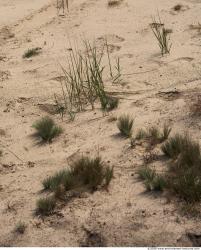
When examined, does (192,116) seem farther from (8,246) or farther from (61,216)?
(8,246)

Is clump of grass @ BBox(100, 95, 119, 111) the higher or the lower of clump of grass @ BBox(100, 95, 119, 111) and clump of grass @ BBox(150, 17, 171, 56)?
the lower

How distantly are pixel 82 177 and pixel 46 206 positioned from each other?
41 centimetres

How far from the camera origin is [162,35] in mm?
6680

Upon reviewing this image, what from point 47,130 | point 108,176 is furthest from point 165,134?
point 47,130

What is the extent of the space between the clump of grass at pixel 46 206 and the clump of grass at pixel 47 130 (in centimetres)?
103

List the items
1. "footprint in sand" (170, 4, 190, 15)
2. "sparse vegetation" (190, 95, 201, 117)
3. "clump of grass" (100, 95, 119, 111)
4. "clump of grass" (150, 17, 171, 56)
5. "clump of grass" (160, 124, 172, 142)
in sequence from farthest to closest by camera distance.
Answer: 1. "footprint in sand" (170, 4, 190, 15)
2. "clump of grass" (150, 17, 171, 56)
3. "clump of grass" (100, 95, 119, 111)
4. "sparse vegetation" (190, 95, 201, 117)
5. "clump of grass" (160, 124, 172, 142)

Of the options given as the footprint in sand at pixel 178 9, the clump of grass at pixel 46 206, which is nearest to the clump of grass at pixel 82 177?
the clump of grass at pixel 46 206

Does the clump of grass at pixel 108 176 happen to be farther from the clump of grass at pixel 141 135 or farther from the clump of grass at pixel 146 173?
the clump of grass at pixel 141 135

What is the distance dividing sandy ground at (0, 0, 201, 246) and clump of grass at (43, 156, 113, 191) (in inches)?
3.7

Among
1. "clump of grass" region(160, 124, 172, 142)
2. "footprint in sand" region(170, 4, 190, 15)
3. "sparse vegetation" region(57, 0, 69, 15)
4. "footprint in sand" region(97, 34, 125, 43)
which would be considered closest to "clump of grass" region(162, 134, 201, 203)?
"clump of grass" region(160, 124, 172, 142)

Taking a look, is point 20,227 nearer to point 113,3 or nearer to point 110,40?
point 110,40

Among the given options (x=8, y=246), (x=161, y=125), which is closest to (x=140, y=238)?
(x=8, y=246)

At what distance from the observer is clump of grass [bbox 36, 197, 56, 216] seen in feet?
13.1

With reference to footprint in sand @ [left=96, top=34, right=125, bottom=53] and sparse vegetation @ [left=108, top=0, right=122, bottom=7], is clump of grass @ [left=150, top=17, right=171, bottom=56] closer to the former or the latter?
footprint in sand @ [left=96, top=34, right=125, bottom=53]
